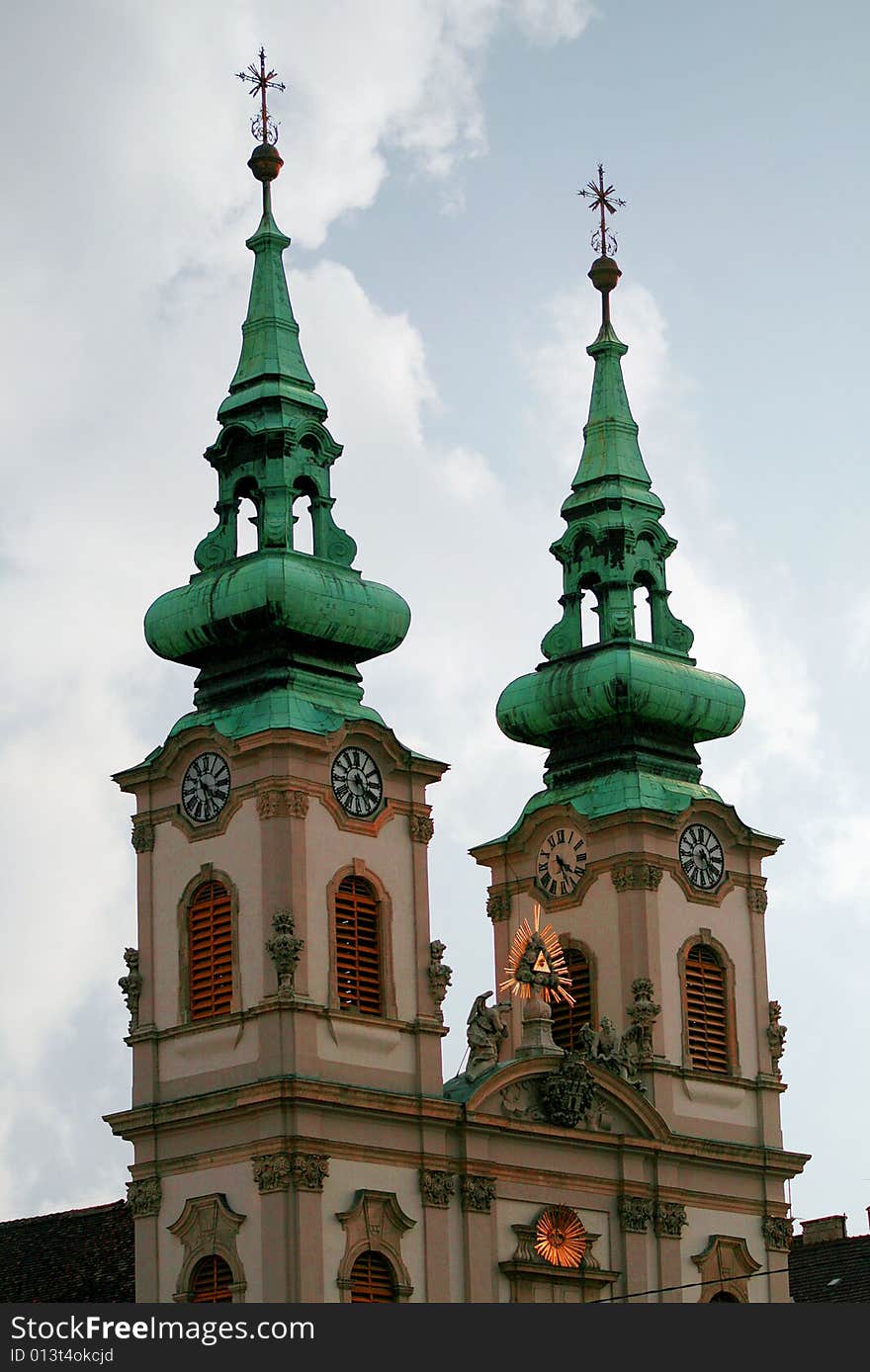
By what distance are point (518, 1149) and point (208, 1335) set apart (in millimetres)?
12543

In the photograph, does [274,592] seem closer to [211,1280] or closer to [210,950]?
[210,950]

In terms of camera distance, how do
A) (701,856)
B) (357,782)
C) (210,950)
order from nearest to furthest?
1. (210,950)
2. (357,782)
3. (701,856)

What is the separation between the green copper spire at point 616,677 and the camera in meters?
54.4

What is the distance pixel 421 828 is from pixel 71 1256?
7.47 metres

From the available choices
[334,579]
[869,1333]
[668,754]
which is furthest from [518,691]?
[869,1333]

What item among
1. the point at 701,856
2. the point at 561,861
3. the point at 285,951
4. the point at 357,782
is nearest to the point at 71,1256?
the point at 285,951

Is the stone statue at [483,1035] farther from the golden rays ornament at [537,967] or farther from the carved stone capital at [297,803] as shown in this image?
the carved stone capital at [297,803]

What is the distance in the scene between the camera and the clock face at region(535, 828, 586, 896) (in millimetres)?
54375

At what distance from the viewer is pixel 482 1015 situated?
5066 centimetres

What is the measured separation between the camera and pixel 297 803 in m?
48.6

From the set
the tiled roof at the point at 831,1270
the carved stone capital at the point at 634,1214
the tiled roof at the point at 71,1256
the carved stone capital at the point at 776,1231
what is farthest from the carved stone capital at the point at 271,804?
the tiled roof at the point at 831,1270

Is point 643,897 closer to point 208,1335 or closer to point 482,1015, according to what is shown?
point 482,1015

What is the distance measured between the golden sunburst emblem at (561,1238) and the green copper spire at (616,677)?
6036mm

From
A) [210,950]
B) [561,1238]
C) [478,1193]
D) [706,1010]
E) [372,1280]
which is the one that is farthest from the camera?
[706,1010]
